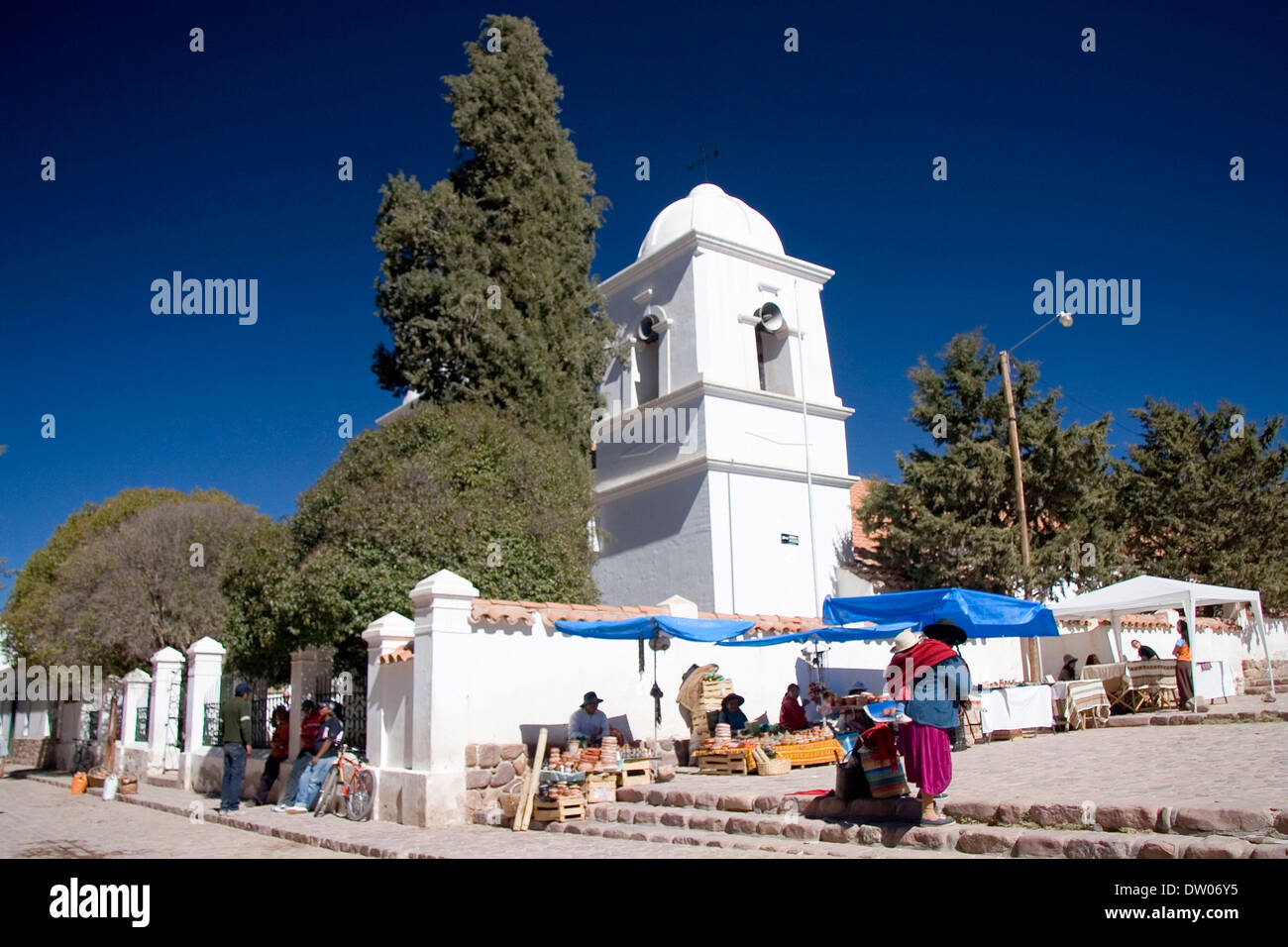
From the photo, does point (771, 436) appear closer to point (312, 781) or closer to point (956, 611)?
point (956, 611)

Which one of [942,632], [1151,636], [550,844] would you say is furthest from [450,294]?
[1151,636]

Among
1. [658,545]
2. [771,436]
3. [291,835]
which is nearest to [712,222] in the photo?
[771,436]

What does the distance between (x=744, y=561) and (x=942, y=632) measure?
1242 centimetres

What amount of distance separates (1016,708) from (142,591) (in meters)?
18.9

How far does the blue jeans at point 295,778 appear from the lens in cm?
1225

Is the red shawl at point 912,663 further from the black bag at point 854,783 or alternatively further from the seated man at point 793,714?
the seated man at point 793,714

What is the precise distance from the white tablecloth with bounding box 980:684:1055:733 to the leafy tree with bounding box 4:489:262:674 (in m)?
16.3

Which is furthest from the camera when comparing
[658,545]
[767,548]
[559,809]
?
[658,545]

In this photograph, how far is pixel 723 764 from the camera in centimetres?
1212

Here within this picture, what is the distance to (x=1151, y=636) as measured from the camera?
2367 centimetres

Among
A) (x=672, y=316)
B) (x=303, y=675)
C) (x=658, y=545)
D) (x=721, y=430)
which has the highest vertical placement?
(x=672, y=316)

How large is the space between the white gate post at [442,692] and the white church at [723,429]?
8073 millimetres
